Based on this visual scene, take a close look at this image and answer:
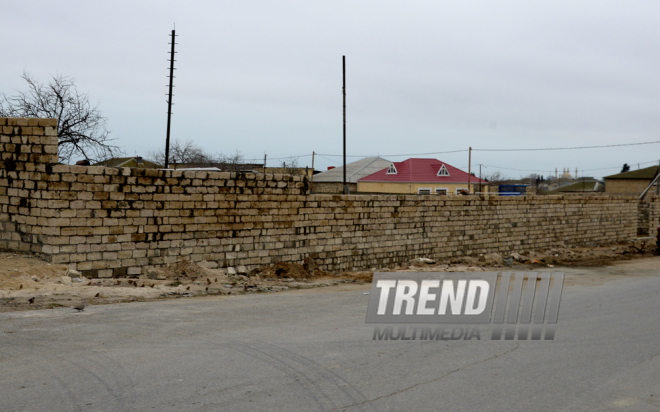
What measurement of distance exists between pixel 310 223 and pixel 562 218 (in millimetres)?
14472

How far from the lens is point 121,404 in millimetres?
4305

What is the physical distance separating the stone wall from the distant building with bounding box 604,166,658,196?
55.0m

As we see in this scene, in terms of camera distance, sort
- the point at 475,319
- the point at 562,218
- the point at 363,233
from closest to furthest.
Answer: the point at 475,319 < the point at 363,233 < the point at 562,218

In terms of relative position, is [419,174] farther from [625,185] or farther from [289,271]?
[289,271]

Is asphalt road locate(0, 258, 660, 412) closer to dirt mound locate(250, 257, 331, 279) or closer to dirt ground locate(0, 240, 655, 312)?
dirt ground locate(0, 240, 655, 312)

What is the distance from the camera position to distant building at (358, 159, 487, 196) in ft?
193

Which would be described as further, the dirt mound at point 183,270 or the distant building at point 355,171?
the distant building at point 355,171

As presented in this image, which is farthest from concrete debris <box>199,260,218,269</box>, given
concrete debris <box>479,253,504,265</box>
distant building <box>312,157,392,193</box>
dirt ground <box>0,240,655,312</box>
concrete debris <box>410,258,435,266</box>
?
distant building <box>312,157,392,193</box>

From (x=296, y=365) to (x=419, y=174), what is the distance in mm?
55990

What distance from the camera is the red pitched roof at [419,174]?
5938 centimetres

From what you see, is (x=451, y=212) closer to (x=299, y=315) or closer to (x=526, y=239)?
(x=526, y=239)

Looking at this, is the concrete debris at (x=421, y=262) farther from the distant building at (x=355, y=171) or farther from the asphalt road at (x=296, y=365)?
the distant building at (x=355, y=171)

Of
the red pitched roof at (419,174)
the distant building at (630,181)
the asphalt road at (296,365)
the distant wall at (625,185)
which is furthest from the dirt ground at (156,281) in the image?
the distant building at (630,181)

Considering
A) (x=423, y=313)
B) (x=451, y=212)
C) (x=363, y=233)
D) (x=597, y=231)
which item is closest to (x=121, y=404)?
(x=423, y=313)
